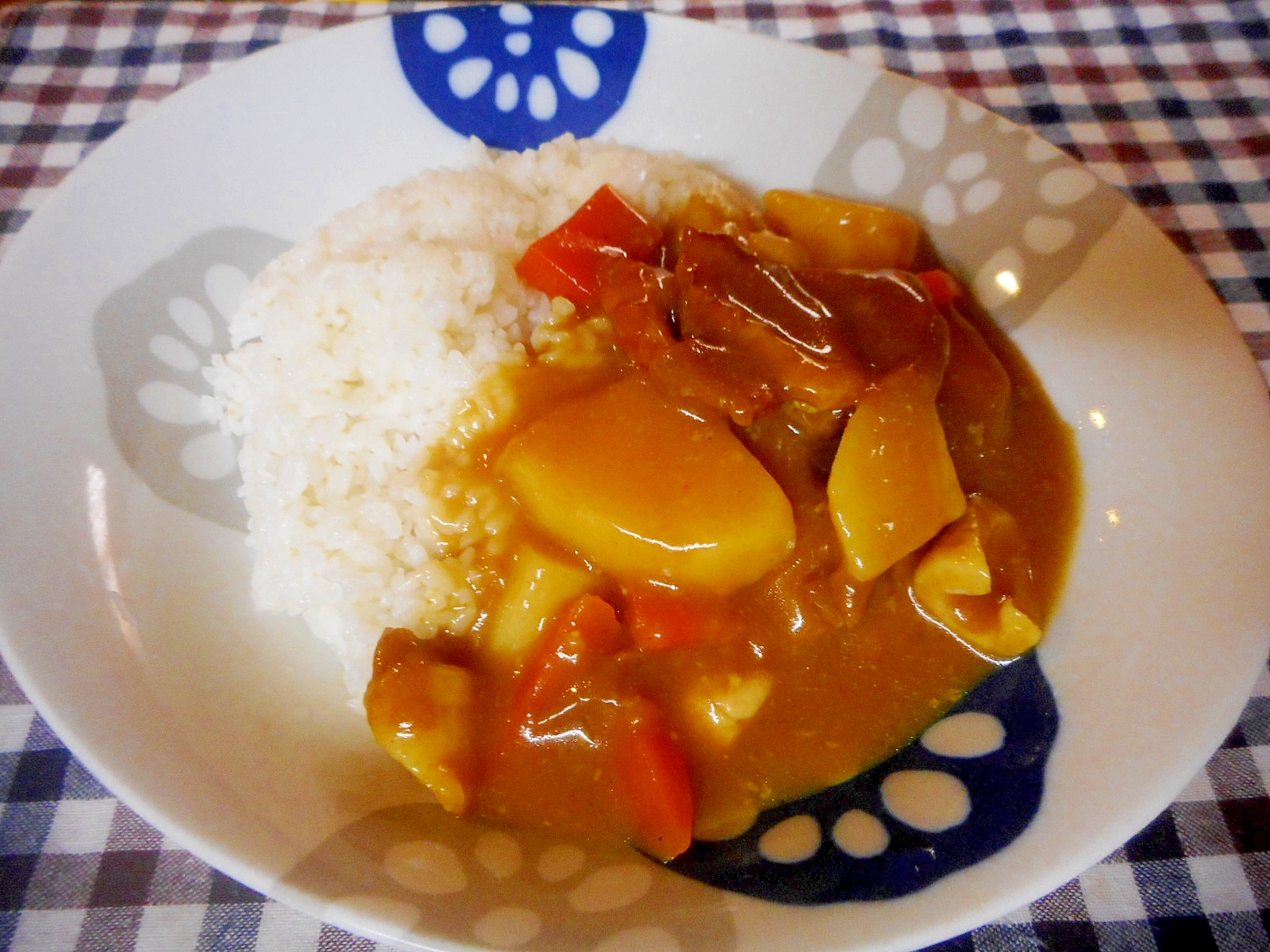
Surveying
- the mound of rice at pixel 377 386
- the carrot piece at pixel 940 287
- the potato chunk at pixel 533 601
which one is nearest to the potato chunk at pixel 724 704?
the potato chunk at pixel 533 601

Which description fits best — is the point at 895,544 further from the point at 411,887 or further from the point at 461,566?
the point at 411,887

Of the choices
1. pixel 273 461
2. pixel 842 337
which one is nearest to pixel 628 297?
pixel 842 337

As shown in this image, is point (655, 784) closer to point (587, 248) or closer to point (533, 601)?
point (533, 601)

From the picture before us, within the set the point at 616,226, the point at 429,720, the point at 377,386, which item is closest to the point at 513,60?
the point at 616,226

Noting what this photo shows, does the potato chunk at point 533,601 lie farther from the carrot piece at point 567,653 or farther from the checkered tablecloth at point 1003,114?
the checkered tablecloth at point 1003,114

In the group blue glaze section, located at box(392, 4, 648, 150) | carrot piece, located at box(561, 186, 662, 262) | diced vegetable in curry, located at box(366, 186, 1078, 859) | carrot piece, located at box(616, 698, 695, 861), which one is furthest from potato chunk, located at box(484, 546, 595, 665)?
blue glaze section, located at box(392, 4, 648, 150)

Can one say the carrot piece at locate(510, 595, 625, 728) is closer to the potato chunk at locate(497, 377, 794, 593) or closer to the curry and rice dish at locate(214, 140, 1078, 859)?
the curry and rice dish at locate(214, 140, 1078, 859)

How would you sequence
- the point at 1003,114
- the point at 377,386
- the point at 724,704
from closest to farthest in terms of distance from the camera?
the point at 724,704, the point at 377,386, the point at 1003,114
